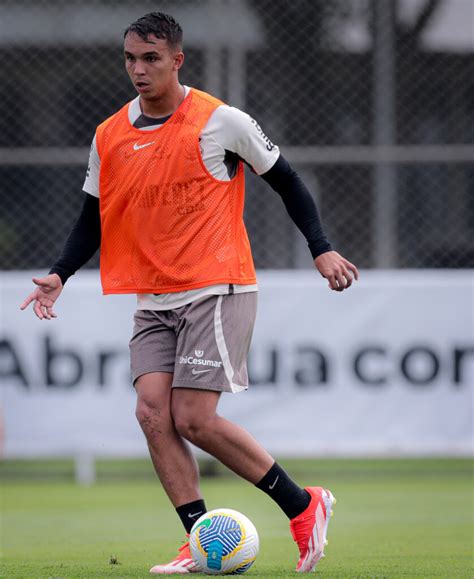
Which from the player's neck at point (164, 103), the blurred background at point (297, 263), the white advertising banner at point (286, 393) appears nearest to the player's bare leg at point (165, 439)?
the player's neck at point (164, 103)

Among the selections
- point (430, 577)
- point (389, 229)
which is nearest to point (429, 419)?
point (389, 229)

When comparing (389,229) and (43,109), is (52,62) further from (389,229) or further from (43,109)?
(389,229)

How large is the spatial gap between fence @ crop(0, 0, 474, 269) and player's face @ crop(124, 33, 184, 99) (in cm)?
636

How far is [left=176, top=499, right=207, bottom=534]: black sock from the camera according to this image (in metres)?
5.47

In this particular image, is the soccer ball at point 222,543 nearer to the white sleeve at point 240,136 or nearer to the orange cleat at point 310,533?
the orange cleat at point 310,533

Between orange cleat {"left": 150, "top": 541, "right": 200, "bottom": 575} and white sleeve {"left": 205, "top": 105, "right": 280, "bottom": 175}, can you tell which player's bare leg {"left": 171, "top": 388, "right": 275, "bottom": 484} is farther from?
white sleeve {"left": 205, "top": 105, "right": 280, "bottom": 175}

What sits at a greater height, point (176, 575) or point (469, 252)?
point (469, 252)

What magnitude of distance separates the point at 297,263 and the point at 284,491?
648 cm

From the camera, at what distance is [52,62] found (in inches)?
500

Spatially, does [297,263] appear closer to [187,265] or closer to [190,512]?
[187,265]

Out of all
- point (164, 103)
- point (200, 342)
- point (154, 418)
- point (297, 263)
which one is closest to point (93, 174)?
point (164, 103)

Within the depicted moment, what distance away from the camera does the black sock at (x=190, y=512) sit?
5469 millimetres

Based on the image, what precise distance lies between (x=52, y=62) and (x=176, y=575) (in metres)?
8.25

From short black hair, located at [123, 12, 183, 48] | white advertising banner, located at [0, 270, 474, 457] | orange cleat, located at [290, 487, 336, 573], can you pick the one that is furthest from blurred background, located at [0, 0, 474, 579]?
short black hair, located at [123, 12, 183, 48]
